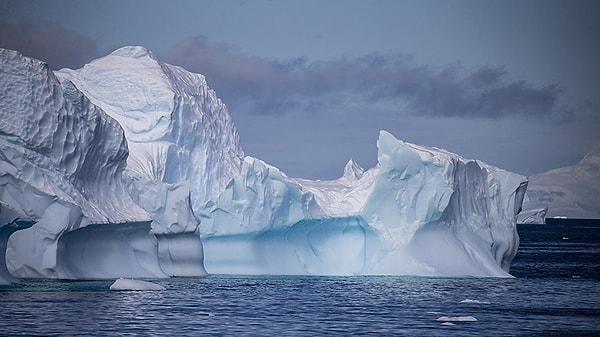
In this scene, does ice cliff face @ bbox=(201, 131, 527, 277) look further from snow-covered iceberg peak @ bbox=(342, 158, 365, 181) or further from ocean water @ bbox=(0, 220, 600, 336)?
snow-covered iceberg peak @ bbox=(342, 158, 365, 181)

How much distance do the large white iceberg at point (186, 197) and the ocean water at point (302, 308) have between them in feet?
3.16

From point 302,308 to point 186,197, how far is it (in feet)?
27.1

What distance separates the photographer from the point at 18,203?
28.7 metres

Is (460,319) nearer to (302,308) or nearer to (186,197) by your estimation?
(302,308)

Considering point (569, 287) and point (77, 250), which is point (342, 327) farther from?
point (569, 287)

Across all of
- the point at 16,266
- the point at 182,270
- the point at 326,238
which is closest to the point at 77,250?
the point at 16,266

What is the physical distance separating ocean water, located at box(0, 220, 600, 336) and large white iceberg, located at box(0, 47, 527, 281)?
96 cm

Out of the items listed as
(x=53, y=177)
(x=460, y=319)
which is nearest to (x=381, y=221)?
(x=460, y=319)

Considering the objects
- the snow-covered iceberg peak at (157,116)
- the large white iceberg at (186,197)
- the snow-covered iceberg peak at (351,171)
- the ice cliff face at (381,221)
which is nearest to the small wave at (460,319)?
the large white iceberg at (186,197)

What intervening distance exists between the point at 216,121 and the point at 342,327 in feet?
74.3

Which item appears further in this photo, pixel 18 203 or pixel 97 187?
pixel 97 187

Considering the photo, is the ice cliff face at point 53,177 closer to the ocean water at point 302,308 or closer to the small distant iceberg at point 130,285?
the ocean water at point 302,308

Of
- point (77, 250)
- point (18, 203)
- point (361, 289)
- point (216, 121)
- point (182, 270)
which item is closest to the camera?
point (18, 203)

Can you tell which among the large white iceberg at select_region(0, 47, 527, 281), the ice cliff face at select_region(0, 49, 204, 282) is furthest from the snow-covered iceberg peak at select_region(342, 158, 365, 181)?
the ice cliff face at select_region(0, 49, 204, 282)
